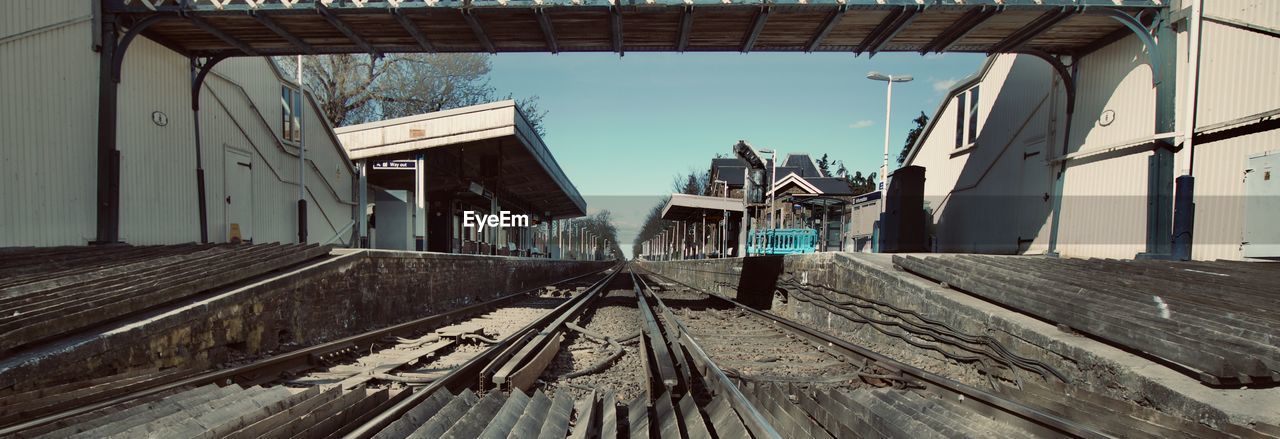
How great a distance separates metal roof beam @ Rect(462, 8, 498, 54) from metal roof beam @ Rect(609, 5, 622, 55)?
2.42 metres

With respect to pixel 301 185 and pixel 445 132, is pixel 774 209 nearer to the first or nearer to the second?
pixel 445 132

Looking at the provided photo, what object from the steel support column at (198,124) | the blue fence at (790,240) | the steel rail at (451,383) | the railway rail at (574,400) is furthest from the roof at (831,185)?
the steel support column at (198,124)

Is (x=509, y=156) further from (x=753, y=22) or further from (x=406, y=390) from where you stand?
(x=406, y=390)

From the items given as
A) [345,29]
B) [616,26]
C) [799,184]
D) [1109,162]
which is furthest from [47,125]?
[799,184]

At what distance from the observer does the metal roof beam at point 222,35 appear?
9773 mm

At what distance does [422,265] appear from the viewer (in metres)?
11.6

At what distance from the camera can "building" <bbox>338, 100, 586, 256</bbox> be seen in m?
17.9

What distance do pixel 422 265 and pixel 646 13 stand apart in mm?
6428

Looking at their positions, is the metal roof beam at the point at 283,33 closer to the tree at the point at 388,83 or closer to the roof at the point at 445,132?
the roof at the point at 445,132

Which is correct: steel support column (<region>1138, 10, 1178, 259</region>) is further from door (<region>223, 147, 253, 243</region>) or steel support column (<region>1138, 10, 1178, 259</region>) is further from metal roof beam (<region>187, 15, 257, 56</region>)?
door (<region>223, 147, 253, 243</region>)

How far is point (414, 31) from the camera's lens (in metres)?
10.8

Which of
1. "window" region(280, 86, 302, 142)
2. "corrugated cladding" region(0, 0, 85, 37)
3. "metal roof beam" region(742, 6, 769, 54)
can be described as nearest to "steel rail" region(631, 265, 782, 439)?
"metal roof beam" region(742, 6, 769, 54)

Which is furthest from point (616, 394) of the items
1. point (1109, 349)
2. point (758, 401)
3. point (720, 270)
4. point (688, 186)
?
point (688, 186)

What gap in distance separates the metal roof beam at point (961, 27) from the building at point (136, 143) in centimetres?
1415
